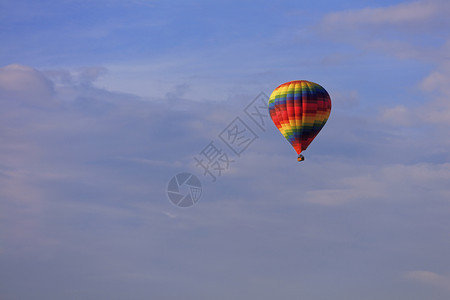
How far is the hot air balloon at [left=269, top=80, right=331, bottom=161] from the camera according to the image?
443 feet

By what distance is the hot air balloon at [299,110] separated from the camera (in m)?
135

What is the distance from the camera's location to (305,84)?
446 ft

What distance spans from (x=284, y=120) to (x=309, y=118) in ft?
10.7

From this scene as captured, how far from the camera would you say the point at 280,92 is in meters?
136

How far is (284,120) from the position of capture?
136 meters

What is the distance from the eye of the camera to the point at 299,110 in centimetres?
13500

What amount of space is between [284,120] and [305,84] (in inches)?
209

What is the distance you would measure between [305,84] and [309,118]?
4.38 meters

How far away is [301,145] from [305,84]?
7.96 metres

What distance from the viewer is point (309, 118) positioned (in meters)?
136

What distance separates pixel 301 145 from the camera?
138 metres

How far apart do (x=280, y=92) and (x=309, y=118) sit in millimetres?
5017

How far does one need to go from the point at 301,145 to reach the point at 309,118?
4115 millimetres
